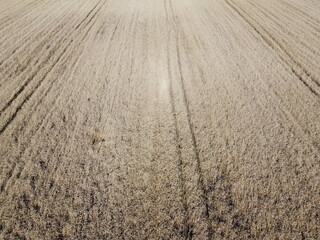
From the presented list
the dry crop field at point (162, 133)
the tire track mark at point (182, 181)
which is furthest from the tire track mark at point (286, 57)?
Result: the tire track mark at point (182, 181)

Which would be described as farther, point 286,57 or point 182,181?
point 286,57

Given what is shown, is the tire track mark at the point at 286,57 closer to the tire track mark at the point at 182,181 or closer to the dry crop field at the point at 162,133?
the dry crop field at the point at 162,133

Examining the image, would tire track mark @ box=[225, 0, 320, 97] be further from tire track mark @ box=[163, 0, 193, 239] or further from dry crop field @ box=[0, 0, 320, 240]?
tire track mark @ box=[163, 0, 193, 239]

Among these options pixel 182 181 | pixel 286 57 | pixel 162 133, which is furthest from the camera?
pixel 286 57

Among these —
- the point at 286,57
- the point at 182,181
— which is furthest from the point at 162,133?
the point at 286,57

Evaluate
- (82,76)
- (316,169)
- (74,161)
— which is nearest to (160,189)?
(74,161)

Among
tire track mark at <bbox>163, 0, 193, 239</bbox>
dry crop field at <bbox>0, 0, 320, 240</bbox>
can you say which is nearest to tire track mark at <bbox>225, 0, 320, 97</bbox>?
dry crop field at <bbox>0, 0, 320, 240</bbox>

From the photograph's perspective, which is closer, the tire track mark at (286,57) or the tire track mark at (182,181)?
the tire track mark at (182,181)

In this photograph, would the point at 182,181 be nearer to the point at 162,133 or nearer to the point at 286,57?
the point at 162,133

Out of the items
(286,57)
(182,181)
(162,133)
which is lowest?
(182,181)

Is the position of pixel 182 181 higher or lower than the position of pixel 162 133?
lower

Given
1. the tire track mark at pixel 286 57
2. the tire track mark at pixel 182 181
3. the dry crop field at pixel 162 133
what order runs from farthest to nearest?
the tire track mark at pixel 286 57, the dry crop field at pixel 162 133, the tire track mark at pixel 182 181
